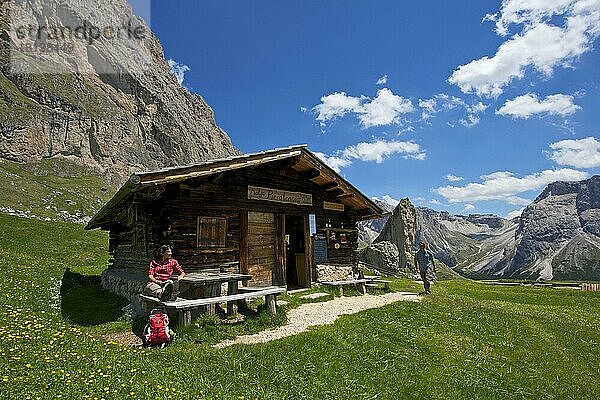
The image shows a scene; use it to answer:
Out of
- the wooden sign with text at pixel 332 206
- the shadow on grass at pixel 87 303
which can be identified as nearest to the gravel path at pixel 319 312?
the wooden sign with text at pixel 332 206

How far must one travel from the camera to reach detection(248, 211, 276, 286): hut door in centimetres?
1545

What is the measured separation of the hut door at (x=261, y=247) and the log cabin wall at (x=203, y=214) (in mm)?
219

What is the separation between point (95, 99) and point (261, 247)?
145905mm

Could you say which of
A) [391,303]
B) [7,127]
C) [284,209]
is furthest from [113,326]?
[7,127]

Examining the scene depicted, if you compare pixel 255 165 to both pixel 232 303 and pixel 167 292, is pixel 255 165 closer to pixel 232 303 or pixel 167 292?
pixel 232 303

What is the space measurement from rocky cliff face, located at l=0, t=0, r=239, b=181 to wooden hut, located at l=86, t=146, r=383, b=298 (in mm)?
106317

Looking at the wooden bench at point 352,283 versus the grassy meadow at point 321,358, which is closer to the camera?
the grassy meadow at point 321,358

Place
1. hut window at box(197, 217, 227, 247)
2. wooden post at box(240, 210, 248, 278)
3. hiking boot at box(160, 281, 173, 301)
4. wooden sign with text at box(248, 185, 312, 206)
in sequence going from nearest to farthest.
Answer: hiking boot at box(160, 281, 173, 301)
hut window at box(197, 217, 227, 247)
wooden post at box(240, 210, 248, 278)
wooden sign with text at box(248, 185, 312, 206)

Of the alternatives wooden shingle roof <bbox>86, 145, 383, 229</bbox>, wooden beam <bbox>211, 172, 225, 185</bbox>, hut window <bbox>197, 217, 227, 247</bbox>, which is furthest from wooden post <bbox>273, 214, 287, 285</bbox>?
wooden beam <bbox>211, 172, 225, 185</bbox>

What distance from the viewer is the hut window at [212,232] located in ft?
44.8

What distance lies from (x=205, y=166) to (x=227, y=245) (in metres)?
3.28

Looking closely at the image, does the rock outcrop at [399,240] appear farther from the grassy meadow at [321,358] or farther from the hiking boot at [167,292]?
the hiking boot at [167,292]

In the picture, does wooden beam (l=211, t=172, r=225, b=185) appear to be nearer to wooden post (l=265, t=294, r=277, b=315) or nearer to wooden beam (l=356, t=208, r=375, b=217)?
wooden post (l=265, t=294, r=277, b=315)

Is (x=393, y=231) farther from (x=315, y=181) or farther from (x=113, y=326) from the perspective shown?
(x=113, y=326)
